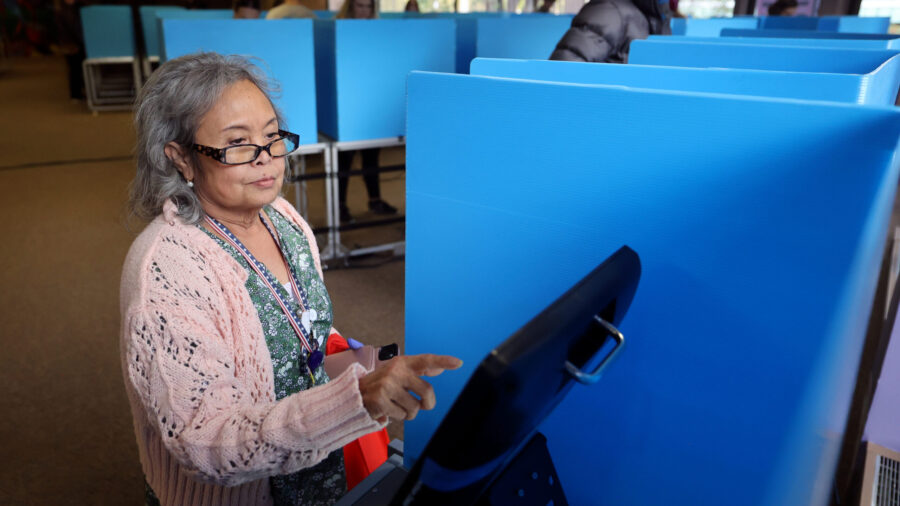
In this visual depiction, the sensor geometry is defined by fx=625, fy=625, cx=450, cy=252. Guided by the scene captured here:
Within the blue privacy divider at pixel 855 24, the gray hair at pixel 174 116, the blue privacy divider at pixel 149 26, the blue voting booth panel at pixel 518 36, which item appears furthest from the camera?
the blue privacy divider at pixel 149 26

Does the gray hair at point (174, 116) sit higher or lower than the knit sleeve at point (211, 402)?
higher

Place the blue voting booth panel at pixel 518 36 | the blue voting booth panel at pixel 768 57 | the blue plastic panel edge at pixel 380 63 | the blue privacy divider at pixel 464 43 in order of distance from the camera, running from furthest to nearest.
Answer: the blue privacy divider at pixel 464 43, the blue voting booth panel at pixel 518 36, the blue plastic panel edge at pixel 380 63, the blue voting booth panel at pixel 768 57

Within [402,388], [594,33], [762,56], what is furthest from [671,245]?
Answer: [594,33]

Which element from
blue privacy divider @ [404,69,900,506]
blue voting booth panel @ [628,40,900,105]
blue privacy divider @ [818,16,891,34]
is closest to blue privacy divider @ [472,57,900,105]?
blue privacy divider @ [404,69,900,506]

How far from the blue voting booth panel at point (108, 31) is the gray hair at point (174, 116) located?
7939mm

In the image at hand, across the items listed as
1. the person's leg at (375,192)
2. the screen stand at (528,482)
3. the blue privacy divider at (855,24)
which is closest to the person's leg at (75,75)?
the person's leg at (375,192)

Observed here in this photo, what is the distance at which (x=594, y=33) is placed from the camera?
2412mm

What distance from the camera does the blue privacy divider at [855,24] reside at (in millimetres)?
5090

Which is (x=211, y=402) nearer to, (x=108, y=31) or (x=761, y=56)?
(x=761, y=56)

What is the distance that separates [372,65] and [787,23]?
12.1 ft

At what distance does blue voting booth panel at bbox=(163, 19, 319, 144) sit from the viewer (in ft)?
9.58

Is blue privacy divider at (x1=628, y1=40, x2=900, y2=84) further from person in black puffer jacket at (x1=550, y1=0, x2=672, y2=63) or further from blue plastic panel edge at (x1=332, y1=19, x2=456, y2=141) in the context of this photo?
blue plastic panel edge at (x1=332, y1=19, x2=456, y2=141)

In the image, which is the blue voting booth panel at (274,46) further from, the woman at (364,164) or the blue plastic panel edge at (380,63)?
the woman at (364,164)

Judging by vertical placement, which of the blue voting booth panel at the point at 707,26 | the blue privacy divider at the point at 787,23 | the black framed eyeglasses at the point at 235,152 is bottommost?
the black framed eyeglasses at the point at 235,152
